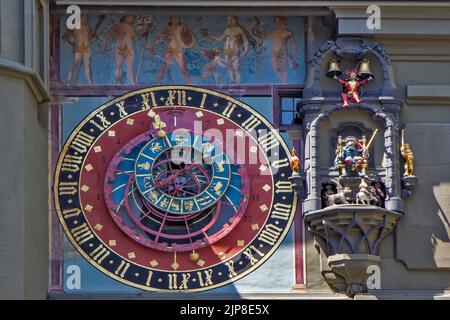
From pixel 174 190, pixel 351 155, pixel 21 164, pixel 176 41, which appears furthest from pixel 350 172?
pixel 21 164

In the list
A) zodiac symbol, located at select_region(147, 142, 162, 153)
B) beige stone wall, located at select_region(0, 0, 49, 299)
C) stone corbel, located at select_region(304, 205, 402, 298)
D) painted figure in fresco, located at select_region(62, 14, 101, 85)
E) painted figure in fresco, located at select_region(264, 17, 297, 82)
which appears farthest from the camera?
painted figure in fresco, located at select_region(264, 17, 297, 82)

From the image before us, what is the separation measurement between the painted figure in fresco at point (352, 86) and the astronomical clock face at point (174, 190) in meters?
0.80

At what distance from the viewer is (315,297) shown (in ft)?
72.0

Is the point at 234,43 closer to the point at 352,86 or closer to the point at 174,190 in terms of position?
the point at 352,86

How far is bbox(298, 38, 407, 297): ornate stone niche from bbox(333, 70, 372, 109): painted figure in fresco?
0.06 m

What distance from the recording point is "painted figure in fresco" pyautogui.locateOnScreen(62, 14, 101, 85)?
2258cm

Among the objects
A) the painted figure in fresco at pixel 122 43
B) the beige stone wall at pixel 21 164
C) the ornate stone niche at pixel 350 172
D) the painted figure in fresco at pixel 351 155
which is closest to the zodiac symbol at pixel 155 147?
the painted figure in fresco at pixel 122 43

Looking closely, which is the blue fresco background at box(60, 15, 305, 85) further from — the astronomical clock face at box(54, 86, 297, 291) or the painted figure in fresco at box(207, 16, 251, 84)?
the astronomical clock face at box(54, 86, 297, 291)

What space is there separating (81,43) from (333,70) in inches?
101

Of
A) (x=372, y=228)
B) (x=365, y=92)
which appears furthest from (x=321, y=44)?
(x=372, y=228)

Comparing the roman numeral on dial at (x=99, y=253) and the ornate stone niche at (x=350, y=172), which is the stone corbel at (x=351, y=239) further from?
the roman numeral on dial at (x=99, y=253)

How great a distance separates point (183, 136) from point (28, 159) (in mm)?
1762

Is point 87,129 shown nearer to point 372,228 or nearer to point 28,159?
point 28,159

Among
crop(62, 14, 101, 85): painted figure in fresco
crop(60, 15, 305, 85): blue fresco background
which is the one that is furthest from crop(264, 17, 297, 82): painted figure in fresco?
crop(62, 14, 101, 85): painted figure in fresco
